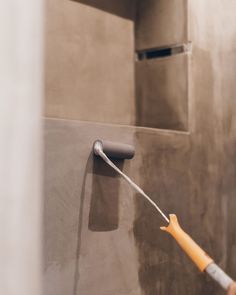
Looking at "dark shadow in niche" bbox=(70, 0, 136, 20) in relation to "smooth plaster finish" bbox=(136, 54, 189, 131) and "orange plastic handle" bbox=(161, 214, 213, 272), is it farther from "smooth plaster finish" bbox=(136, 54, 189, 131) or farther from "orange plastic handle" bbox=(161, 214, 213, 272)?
"orange plastic handle" bbox=(161, 214, 213, 272)

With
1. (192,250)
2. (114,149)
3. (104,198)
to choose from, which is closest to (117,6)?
(114,149)

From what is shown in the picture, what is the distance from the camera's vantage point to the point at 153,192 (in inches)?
66.2

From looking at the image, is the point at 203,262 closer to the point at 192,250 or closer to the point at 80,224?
the point at 192,250

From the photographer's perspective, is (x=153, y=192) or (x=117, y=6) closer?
(x=153, y=192)

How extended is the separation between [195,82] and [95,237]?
0.95 m

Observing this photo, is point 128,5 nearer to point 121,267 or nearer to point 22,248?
point 121,267

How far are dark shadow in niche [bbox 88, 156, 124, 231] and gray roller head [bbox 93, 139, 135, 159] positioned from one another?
3 centimetres

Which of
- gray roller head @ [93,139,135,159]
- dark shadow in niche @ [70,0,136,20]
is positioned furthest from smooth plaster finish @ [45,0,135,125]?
gray roller head @ [93,139,135,159]

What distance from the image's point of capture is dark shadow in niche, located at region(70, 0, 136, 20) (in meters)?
1.91

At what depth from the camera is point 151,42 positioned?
207 centimetres

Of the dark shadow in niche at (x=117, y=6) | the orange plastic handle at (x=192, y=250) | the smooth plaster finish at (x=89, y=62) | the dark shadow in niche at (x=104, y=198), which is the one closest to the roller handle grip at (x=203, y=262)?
the orange plastic handle at (x=192, y=250)

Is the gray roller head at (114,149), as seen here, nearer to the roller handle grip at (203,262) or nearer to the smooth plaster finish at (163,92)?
the roller handle grip at (203,262)

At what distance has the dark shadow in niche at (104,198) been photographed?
1.38 m

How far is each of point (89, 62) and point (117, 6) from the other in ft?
1.22
